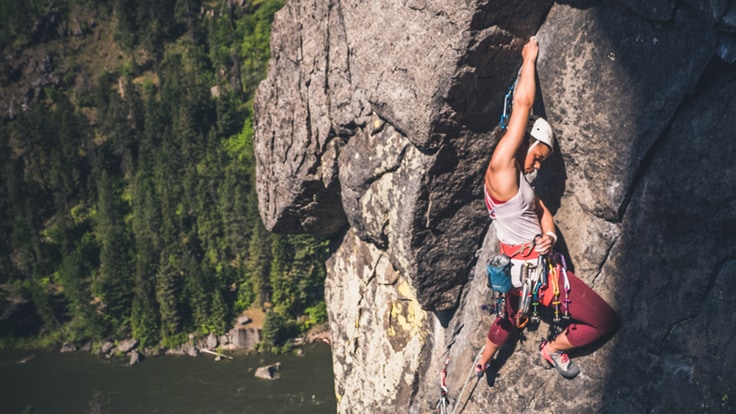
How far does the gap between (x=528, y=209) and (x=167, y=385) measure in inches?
1209

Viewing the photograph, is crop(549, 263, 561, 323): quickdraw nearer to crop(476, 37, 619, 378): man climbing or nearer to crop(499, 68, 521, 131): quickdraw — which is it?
crop(476, 37, 619, 378): man climbing

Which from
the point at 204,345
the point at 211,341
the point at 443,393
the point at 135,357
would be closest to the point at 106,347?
the point at 135,357

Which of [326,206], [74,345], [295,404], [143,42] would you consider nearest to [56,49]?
[143,42]

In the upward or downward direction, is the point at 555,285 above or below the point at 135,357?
above

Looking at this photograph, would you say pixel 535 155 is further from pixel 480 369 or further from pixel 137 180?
pixel 137 180

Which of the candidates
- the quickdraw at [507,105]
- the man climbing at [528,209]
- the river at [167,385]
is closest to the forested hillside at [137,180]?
the river at [167,385]

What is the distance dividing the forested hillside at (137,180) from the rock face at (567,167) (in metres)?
30.5

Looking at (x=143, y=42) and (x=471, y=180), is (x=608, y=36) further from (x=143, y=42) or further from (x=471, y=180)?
(x=143, y=42)

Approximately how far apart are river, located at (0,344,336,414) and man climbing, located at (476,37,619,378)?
956 inches

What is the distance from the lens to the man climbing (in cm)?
428

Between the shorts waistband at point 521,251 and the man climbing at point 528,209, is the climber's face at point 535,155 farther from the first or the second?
the shorts waistband at point 521,251

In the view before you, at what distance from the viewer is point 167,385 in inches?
1226

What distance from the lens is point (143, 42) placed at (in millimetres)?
64125

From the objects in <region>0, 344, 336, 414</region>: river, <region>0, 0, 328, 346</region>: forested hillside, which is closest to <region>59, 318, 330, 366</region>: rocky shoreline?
<region>0, 344, 336, 414</region>: river
